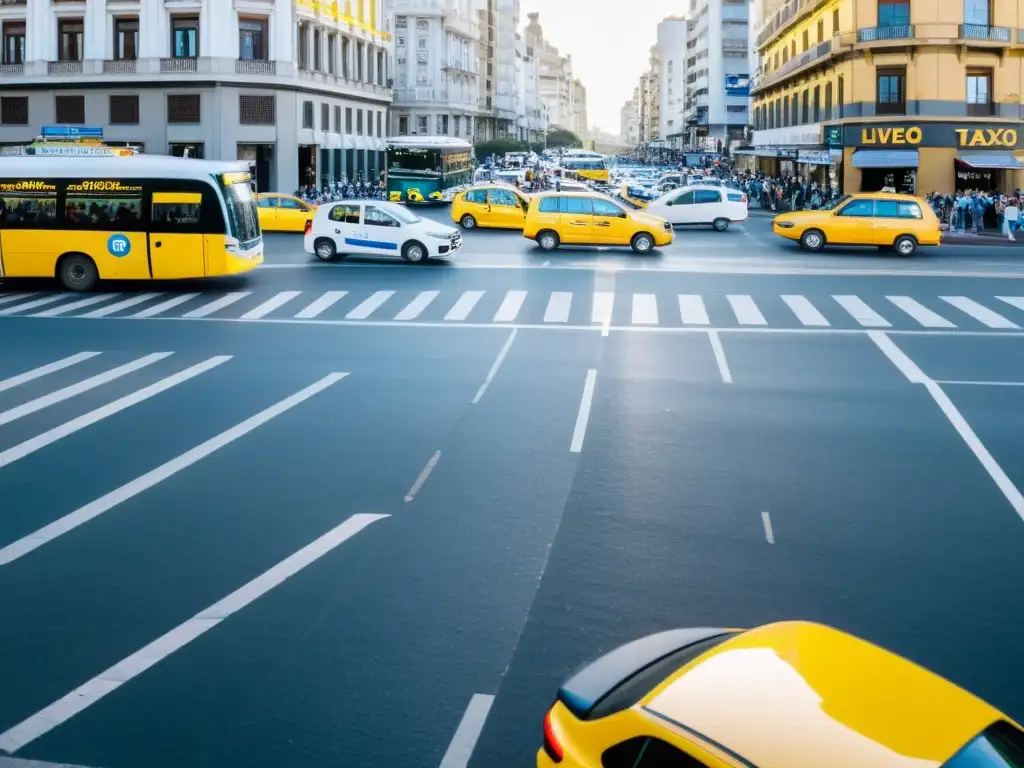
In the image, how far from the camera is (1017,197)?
4647cm

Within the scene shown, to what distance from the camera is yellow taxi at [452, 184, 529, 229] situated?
44.6m

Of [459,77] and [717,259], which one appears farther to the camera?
[459,77]

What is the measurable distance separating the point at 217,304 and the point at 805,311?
1187 cm

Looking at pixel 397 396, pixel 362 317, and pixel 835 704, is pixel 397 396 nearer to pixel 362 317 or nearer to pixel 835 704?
pixel 362 317

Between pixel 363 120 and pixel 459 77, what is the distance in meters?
48.5

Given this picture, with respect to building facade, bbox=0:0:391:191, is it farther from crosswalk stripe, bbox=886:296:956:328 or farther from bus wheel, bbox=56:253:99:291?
crosswalk stripe, bbox=886:296:956:328

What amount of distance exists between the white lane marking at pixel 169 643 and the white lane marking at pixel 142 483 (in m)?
2.18

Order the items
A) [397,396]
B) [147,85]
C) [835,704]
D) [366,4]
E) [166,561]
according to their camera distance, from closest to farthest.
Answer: [835,704] < [166,561] < [397,396] < [147,85] < [366,4]

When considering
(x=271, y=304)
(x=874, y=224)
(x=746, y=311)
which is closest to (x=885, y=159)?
(x=874, y=224)

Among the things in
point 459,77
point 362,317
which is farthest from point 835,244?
point 459,77

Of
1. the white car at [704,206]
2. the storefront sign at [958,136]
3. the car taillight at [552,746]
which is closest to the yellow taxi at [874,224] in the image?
the white car at [704,206]

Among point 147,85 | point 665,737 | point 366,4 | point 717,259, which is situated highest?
point 366,4

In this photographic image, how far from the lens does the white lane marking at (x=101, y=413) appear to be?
13.4 meters

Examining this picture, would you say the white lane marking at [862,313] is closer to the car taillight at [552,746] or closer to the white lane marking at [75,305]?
the white lane marking at [75,305]
